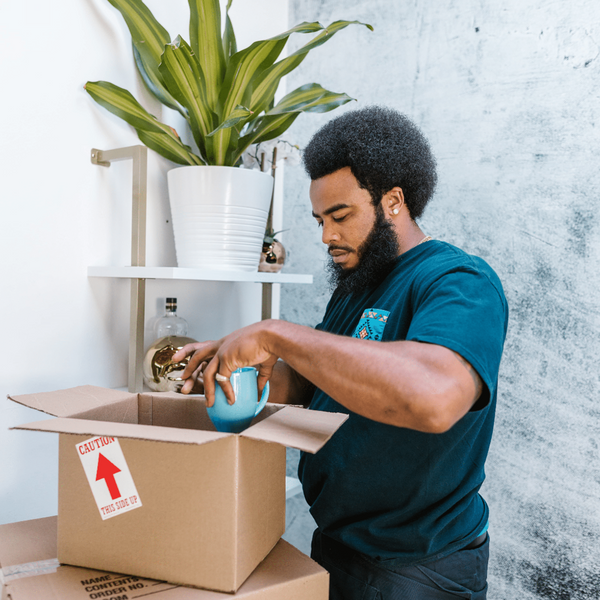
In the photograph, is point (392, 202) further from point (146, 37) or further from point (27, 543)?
point (27, 543)

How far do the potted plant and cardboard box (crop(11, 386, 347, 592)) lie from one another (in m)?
0.64

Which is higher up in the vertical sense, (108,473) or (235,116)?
(235,116)

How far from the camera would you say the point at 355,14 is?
1837 mm

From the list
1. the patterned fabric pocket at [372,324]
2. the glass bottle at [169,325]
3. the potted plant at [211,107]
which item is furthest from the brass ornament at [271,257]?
the patterned fabric pocket at [372,324]

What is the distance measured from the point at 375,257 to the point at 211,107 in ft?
1.91

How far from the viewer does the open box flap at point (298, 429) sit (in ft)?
2.03

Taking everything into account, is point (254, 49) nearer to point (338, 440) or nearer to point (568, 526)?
point (338, 440)

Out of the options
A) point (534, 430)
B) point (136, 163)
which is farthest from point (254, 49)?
point (534, 430)

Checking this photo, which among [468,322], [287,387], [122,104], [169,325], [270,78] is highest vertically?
[270,78]

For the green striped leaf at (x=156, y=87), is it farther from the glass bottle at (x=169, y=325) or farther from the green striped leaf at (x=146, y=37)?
the glass bottle at (x=169, y=325)

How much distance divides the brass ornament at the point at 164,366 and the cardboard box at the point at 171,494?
1.67 feet

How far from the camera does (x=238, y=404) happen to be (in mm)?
765

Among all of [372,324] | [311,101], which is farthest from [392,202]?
[311,101]

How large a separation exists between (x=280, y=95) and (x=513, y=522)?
1.61m
